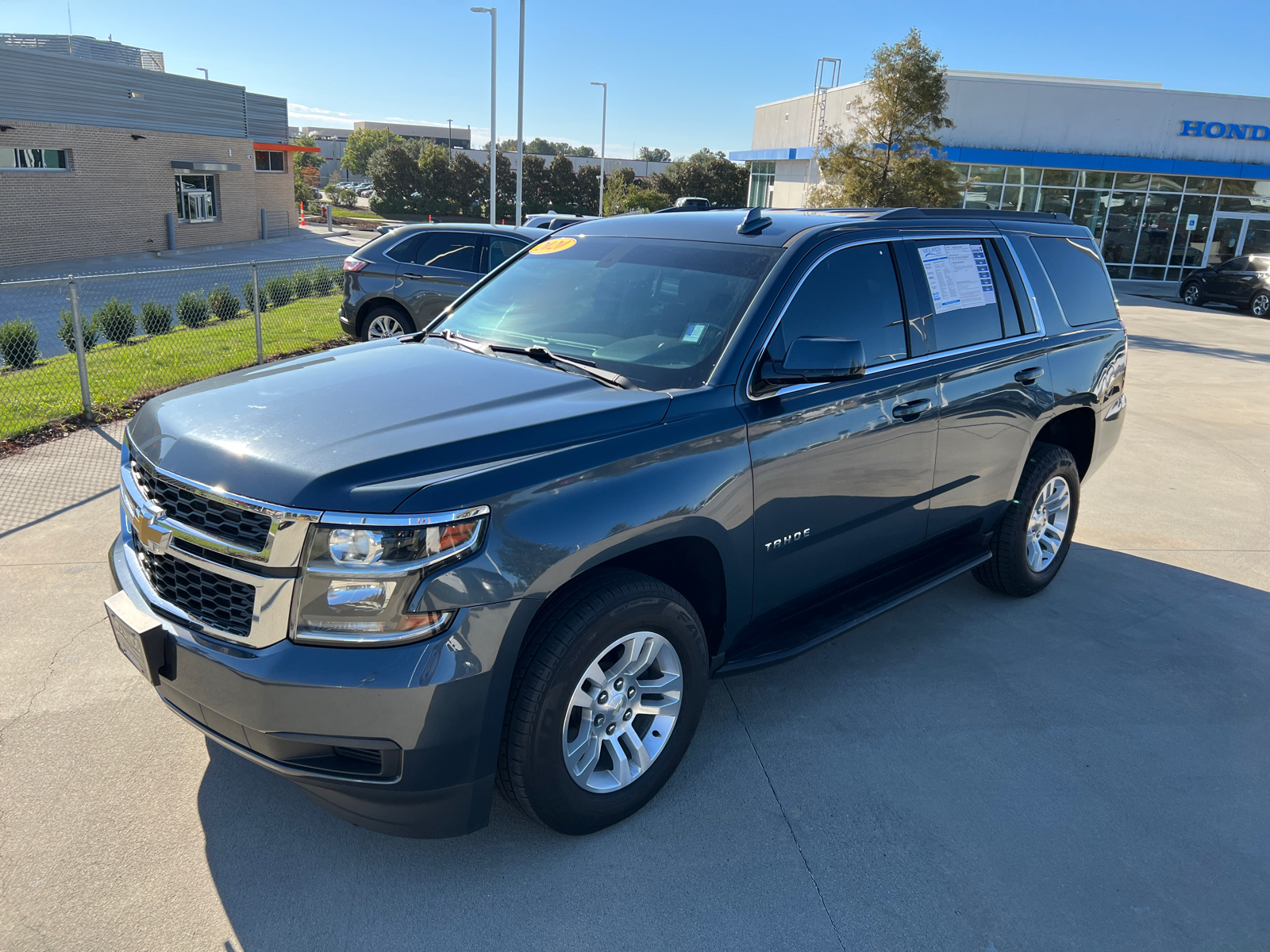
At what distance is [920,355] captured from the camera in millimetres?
3951

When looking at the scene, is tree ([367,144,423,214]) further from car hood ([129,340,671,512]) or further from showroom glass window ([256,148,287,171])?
car hood ([129,340,671,512])

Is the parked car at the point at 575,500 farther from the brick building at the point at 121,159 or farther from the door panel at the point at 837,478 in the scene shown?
the brick building at the point at 121,159

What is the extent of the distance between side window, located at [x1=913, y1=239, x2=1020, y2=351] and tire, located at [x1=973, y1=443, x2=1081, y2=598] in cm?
82

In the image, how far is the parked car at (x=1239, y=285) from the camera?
22.6 meters

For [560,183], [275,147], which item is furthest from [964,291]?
[560,183]

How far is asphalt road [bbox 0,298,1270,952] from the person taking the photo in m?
2.68

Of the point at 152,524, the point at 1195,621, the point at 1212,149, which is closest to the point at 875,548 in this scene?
the point at 1195,621

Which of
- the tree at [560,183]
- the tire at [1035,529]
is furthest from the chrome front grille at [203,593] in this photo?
the tree at [560,183]

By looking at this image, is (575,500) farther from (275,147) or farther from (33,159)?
(275,147)

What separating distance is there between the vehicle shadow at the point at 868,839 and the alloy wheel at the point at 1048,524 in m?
0.82

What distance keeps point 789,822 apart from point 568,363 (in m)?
1.86

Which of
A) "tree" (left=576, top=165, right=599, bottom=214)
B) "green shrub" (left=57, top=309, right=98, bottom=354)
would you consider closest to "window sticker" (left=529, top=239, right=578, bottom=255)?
"green shrub" (left=57, top=309, right=98, bottom=354)

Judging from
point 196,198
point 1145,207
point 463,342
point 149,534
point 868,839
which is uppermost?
point 1145,207

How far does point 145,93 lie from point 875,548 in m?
33.7
